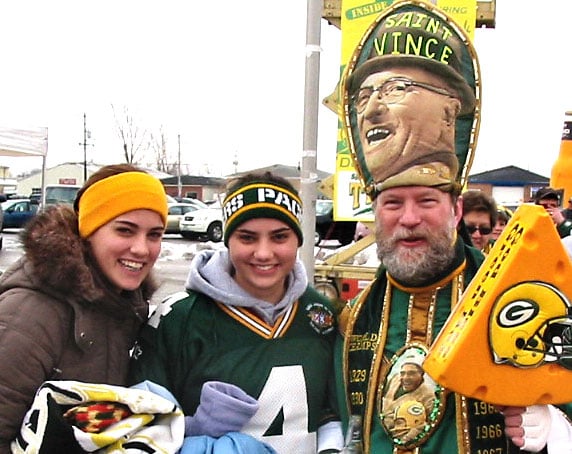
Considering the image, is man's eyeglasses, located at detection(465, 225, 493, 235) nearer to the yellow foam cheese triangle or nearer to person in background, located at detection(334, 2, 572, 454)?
person in background, located at detection(334, 2, 572, 454)

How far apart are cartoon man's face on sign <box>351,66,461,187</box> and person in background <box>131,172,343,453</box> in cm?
46

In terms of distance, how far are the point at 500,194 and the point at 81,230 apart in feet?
141

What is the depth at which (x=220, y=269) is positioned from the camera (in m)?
2.41

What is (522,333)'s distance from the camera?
5.61 feet

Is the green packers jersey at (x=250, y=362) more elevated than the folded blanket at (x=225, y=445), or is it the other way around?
the green packers jersey at (x=250, y=362)

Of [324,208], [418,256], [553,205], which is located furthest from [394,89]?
[324,208]

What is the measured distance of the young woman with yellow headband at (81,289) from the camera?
1919mm

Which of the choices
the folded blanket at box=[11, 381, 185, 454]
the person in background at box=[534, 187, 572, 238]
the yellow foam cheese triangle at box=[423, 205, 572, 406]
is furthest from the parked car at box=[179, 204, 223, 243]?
the yellow foam cheese triangle at box=[423, 205, 572, 406]

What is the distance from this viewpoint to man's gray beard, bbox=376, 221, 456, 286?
207cm

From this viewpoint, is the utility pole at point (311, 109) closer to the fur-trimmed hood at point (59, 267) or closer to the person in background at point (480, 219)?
the person in background at point (480, 219)

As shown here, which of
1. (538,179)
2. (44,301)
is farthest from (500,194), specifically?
(44,301)

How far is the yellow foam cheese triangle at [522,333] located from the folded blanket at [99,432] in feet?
2.57

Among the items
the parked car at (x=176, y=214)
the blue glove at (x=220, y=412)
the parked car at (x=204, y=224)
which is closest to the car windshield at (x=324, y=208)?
the parked car at (x=204, y=224)

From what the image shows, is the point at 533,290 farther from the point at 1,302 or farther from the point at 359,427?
the point at 1,302
